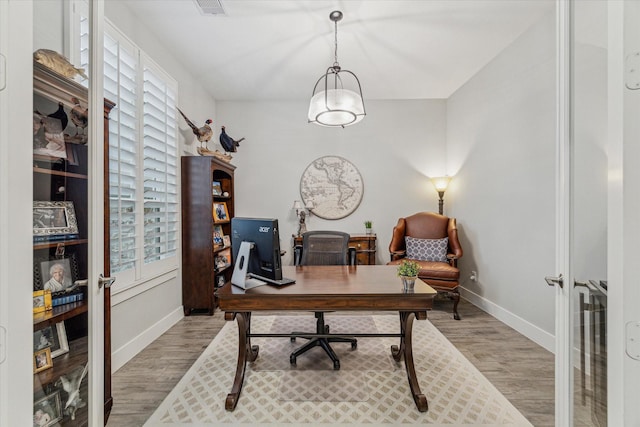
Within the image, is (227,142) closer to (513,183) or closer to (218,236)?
(218,236)

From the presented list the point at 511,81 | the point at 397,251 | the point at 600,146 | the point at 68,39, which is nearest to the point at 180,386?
the point at 68,39

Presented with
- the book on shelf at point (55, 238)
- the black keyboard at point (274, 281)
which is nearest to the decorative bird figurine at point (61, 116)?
the book on shelf at point (55, 238)

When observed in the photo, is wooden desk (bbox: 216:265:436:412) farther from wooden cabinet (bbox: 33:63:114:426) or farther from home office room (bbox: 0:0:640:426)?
wooden cabinet (bbox: 33:63:114:426)

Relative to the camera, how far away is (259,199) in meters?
4.44

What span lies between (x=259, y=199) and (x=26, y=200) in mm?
3585

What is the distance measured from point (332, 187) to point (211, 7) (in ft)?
8.85

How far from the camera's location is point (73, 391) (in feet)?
3.90

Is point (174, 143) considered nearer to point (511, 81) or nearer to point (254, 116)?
point (254, 116)

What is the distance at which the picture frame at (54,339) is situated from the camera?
43.2 inches

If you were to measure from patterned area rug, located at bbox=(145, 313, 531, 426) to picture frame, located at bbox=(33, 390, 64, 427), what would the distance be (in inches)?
26.5

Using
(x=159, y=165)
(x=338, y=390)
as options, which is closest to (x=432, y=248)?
(x=338, y=390)

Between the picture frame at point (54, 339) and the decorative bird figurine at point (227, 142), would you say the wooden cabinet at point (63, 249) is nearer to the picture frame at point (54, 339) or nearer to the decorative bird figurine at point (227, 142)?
the picture frame at point (54, 339)

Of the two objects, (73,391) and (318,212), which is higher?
(318,212)

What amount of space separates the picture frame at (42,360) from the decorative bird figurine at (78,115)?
902mm
